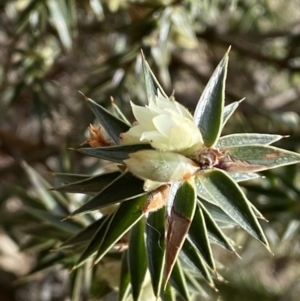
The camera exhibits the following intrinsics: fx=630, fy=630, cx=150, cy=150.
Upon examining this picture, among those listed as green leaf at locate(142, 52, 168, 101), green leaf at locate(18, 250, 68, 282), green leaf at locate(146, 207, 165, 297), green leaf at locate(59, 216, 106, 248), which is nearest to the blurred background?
green leaf at locate(18, 250, 68, 282)

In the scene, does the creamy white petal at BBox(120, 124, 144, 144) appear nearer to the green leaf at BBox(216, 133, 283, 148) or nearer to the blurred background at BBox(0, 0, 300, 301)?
the green leaf at BBox(216, 133, 283, 148)

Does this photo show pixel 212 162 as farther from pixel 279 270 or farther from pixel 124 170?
pixel 279 270

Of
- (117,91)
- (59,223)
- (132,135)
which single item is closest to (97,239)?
(132,135)

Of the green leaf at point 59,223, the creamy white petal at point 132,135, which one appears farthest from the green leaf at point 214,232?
the green leaf at point 59,223

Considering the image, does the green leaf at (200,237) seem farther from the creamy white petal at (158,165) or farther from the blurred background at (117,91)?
the blurred background at (117,91)

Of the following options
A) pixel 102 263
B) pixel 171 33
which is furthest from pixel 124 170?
pixel 171 33

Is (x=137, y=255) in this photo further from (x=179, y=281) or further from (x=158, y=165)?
(x=158, y=165)
